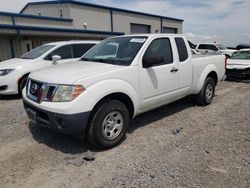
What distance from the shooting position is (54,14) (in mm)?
20781

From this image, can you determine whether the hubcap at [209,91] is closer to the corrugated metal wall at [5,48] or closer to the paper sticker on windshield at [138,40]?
the paper sticker on windshield at [138,40]

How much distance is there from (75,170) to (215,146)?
2297mm

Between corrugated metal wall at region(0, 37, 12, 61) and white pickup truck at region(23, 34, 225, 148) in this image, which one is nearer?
white pickup truck at region(23, 34, 225, 148)

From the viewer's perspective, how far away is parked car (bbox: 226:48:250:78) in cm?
982

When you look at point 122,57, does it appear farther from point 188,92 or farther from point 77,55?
point 77,55

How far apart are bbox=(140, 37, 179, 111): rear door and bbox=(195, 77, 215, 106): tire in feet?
4.38

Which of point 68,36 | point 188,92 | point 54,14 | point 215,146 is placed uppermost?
point 54,14

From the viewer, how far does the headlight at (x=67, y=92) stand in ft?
10.3

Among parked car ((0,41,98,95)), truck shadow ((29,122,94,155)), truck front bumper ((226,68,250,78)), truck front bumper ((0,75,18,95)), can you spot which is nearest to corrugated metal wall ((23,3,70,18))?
parked car ((0,41,98,95))

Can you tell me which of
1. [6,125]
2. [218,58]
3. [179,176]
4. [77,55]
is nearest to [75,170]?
[179,176]

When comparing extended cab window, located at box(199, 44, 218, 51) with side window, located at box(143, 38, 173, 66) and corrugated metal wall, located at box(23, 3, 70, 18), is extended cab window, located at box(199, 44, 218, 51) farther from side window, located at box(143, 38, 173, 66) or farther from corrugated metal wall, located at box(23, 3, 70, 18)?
side window, located at box(143, 38, 173, 66)

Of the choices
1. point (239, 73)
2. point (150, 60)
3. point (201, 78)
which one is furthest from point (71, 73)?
point (239, 73)

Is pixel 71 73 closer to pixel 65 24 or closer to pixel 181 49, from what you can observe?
pixel 181 49

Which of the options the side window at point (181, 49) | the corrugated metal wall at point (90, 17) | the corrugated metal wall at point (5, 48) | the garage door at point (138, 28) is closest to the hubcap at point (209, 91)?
the side window at point (181, 49)
